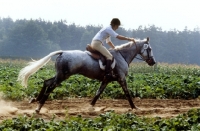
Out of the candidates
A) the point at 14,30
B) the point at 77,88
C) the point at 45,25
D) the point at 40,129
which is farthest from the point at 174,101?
the point at 45,25

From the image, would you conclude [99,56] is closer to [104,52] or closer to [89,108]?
[104,52]

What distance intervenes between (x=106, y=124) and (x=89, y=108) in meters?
3.31

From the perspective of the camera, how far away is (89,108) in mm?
10930

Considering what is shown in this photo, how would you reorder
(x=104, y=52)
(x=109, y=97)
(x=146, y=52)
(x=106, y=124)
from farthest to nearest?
(x=109, y=97) < (x=146, y=52) < (x=104, y=52) < (x=106, y=124)

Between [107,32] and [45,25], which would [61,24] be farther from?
[107,32]

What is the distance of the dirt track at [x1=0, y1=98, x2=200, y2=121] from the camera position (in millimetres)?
9834

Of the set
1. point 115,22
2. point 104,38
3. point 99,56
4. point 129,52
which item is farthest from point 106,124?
point 129,52

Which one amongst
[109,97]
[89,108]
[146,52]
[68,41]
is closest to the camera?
[89,108]

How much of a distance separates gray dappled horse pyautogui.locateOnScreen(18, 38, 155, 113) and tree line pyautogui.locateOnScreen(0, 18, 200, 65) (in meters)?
74.6

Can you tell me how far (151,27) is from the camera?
119m

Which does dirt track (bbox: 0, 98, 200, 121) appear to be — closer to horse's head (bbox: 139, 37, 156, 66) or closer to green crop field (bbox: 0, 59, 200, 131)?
green crop field (bbox: 0, 59, 200, 131)

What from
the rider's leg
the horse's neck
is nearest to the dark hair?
the rider's leg

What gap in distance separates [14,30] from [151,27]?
150 ft

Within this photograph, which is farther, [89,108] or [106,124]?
[89,108]
